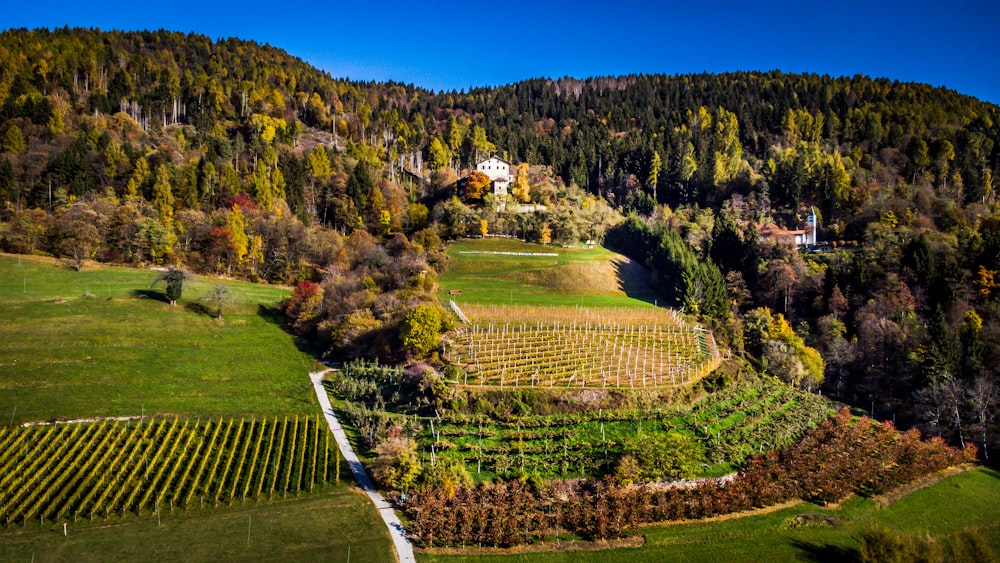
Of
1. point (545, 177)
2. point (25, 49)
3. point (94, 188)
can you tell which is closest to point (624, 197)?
point (545, 177)

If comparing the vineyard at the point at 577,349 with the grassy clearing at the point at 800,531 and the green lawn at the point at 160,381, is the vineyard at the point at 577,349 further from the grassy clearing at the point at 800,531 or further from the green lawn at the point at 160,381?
the grassy clearing at the point at 800,531

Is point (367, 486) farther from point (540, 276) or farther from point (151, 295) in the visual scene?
point (540, 276)

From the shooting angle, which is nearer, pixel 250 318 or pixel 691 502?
pixel 691 502

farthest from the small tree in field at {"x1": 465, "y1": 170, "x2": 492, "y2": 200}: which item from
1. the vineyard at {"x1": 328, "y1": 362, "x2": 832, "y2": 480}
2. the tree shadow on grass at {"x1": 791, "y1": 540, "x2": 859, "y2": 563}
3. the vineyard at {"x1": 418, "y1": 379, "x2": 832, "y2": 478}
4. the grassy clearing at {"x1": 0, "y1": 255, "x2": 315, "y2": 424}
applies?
the tree shadow on grass at {"x1": 791, "y1": 540, "x2": 859, "y2": 563}

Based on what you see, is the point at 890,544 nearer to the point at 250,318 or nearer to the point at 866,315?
the point at 866,315

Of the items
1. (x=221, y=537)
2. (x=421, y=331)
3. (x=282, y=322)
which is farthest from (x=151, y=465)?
(x=282, y=322)

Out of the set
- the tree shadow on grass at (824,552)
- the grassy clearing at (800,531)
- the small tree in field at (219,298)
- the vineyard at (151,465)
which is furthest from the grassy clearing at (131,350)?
the tree shadow on grass at (824,552)
